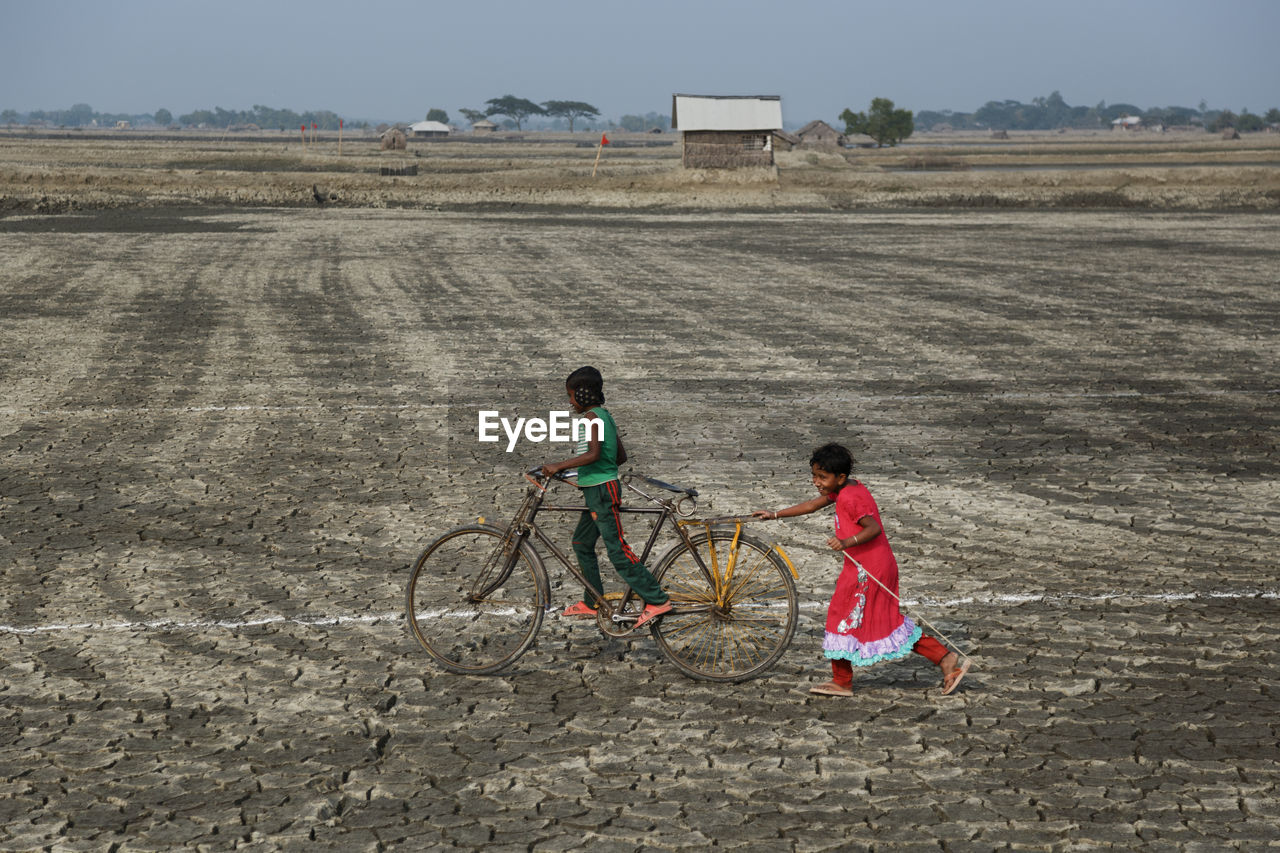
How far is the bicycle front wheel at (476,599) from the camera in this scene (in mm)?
7035

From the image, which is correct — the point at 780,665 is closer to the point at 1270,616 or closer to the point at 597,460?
the point at 597,460

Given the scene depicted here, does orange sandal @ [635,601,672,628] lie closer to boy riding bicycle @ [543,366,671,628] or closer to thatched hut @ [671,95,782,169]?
boy riding bicycle @ [543,366,671,628]

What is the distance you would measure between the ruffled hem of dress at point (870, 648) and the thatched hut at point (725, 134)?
5248 centimetres

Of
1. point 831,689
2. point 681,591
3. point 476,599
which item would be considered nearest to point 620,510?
point 681,591

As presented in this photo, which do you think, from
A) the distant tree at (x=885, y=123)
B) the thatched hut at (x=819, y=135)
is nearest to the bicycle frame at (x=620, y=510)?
the thatched hut at (x=819, y=135)

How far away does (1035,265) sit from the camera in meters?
28.3

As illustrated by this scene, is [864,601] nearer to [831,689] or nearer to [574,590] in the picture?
[831,689]

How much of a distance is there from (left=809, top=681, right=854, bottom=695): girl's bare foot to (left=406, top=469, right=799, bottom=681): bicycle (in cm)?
30

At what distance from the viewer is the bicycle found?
22.4ft

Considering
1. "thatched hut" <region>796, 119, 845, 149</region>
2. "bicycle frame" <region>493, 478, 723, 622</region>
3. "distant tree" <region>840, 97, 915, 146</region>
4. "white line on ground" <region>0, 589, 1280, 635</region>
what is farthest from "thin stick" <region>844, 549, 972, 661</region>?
"distant tree" <region>840, 97, 915, 146</region>

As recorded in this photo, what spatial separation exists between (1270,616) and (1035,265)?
21.7 metres

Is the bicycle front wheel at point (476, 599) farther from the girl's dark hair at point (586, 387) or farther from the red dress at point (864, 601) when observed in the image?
the red dress at point (864, 601)

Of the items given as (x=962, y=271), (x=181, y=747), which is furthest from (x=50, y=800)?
(x=962, y=271)

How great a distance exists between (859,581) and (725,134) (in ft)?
175
